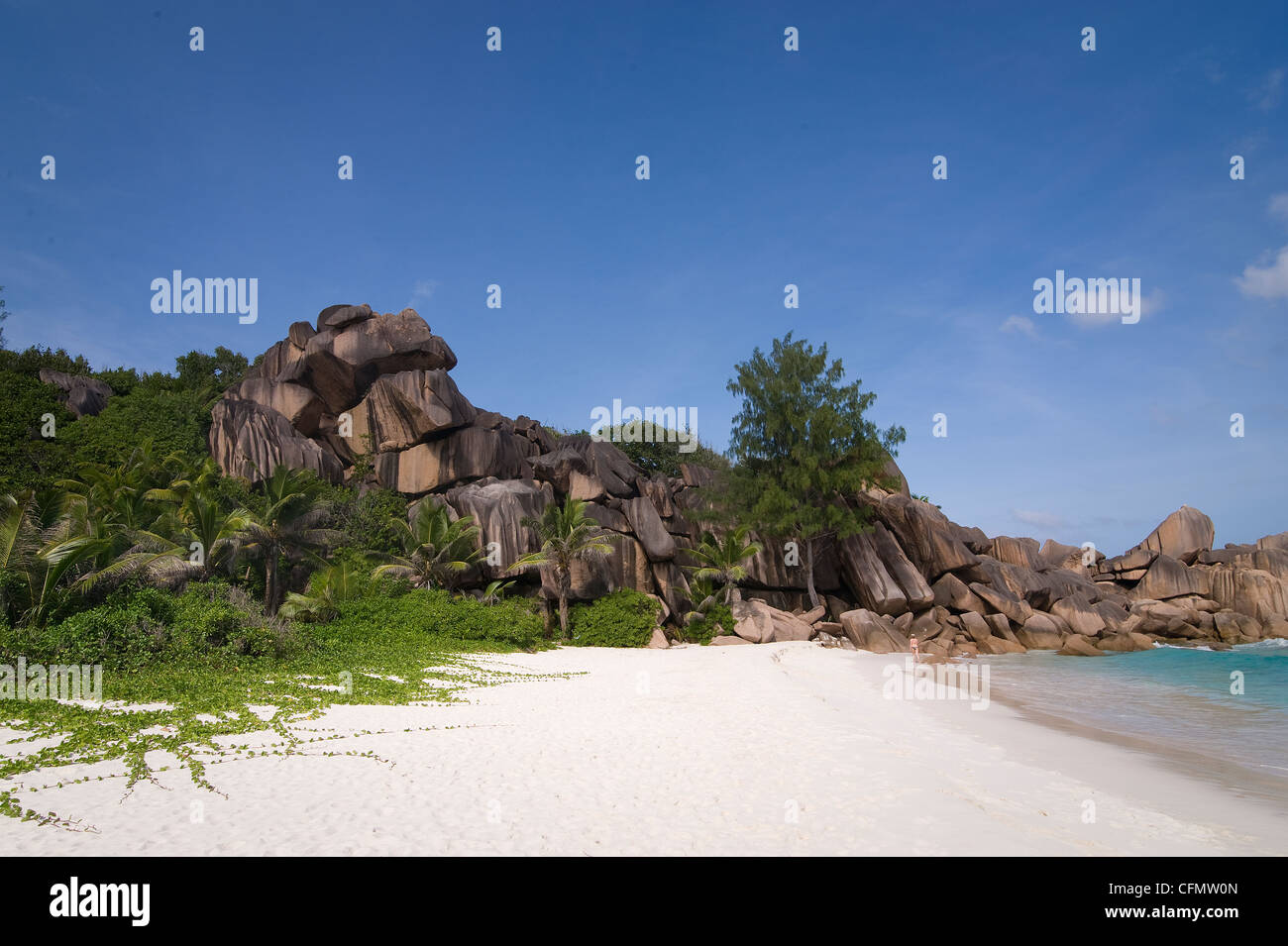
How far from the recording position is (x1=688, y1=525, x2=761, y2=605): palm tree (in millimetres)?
30734

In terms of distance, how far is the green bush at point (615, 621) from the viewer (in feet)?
91.6

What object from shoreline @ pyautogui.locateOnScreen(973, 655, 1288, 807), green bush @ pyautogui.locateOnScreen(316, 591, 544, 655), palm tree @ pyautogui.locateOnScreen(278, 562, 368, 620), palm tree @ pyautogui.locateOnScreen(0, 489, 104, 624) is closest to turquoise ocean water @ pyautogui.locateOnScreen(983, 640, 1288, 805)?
shoreline @ pyautogui.locateOnScreen(973, 655, 1288, 807)

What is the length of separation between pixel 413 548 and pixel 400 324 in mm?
15367

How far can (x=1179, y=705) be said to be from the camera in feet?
50.2

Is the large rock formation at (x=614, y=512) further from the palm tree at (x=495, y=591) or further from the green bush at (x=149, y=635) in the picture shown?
the green bush at (x=149, y=635)

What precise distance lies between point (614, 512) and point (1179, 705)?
2259 centimetres

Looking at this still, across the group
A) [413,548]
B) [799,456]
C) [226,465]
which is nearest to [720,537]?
[799,456]

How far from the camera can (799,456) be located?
109ft

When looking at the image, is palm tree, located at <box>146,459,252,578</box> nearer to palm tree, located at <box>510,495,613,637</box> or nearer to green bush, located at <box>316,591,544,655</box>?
green bush, located at <box>316,591,544,655</box>

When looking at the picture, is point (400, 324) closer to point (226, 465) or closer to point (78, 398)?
point (226, 465)

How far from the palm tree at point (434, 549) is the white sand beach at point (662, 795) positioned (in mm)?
17693

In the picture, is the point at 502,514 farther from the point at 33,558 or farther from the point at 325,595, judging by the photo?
the point at 33,558

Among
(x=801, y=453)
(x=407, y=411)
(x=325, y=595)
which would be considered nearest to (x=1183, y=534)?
(x=801, y=453)

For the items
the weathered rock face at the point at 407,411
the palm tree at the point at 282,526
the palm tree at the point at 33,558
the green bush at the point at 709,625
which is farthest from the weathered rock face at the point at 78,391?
the green bush at the point at 709,625
